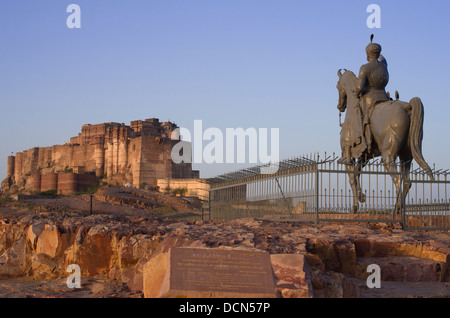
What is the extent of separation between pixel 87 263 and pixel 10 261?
56.5 inches

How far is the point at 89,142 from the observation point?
208 ft

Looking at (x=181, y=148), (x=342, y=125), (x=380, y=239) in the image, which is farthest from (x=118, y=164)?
(x=380, y=239)

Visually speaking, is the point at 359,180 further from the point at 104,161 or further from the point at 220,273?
the point at 104,161

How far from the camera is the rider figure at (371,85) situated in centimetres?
1114

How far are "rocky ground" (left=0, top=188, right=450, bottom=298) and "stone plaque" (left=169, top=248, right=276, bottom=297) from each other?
1.74 feet

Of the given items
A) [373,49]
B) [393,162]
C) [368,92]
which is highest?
[373,49]

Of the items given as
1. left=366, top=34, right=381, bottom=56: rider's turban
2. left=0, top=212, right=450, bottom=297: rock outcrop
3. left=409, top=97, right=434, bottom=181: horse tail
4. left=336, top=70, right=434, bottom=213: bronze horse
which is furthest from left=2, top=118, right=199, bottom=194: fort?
left=0, top=212, right=450, bottom=297: rock outcrop

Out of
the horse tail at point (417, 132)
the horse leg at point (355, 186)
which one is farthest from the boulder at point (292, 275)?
the horse tail at point (417, 132)

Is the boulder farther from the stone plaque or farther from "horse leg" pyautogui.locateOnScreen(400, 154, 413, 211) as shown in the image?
"horse leg" pyautogui.locateOnScreen(400, 154, 413, 211)

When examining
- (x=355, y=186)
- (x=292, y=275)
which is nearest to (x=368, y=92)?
(x=355, y=186)

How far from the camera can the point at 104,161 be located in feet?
194

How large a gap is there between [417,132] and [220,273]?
5883 millimetres

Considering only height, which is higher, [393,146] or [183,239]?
[393,146]
